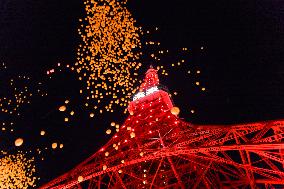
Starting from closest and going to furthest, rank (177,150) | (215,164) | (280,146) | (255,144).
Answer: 1. (280,146)
2. (255,144)
3. (177,150)
4. (215,164)

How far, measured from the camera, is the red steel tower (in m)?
7.12

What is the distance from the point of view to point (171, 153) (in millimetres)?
8094

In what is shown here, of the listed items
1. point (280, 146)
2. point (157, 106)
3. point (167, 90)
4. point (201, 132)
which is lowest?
point (280, 146)

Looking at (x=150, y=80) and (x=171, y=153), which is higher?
(x=150, y=80)

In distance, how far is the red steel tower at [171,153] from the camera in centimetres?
712

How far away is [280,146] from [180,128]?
7.71 metres

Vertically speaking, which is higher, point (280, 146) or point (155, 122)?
point (155, 122)

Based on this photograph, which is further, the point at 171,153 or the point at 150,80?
the point at 150,80

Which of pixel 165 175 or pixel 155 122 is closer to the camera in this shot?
pixel 165 175

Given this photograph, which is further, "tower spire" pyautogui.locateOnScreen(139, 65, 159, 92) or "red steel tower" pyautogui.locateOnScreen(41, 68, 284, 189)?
"tower spire" pyautogui.locateOnScreen(139, 65, 159, 92)

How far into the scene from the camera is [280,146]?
205 inches

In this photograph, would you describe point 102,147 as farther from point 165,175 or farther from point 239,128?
point 239,128

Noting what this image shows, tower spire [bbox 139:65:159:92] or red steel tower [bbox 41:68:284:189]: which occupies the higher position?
tower spire [bbox 139:65:159:92]

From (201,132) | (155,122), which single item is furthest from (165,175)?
(201,132)
